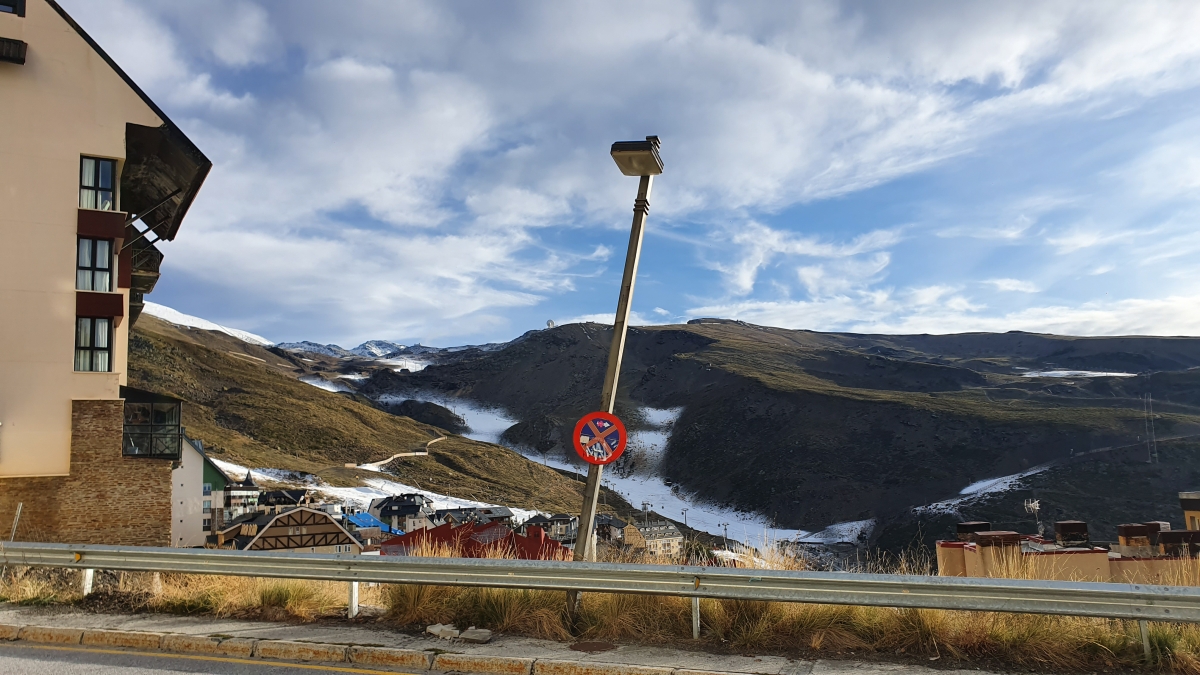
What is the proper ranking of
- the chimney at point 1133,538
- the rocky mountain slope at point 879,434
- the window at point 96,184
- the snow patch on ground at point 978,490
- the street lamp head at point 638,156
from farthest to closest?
the rocky mountain slope at point 879,434, the snow patch on ground at point 978,490, the chimney at point 1133,538, the window at point 96,184, the street lamp head at point 638,156

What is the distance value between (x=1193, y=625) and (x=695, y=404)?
565 ft

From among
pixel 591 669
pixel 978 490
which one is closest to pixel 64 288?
pixel 591 669

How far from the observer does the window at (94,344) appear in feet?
65.6

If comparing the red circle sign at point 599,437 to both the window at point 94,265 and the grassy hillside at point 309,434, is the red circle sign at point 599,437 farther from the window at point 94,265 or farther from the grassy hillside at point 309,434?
the grassy hillside at point 309,434

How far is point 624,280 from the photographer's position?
8.83 metres

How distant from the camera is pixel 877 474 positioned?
118 meters

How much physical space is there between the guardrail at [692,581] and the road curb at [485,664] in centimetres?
85

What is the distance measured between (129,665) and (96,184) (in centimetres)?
1751

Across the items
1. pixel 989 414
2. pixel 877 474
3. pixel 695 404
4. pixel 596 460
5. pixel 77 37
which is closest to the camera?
pixel 596 460

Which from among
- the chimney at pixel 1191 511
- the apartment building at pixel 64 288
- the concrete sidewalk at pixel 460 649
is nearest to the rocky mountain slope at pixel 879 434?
the chimney at pixel 1191 511

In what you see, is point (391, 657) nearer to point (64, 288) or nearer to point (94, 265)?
point (64, 288)

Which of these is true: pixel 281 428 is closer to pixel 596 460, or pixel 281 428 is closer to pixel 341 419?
pixel 341 419

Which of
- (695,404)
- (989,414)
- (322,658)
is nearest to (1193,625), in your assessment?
(322,658)

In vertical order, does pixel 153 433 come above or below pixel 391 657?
above
